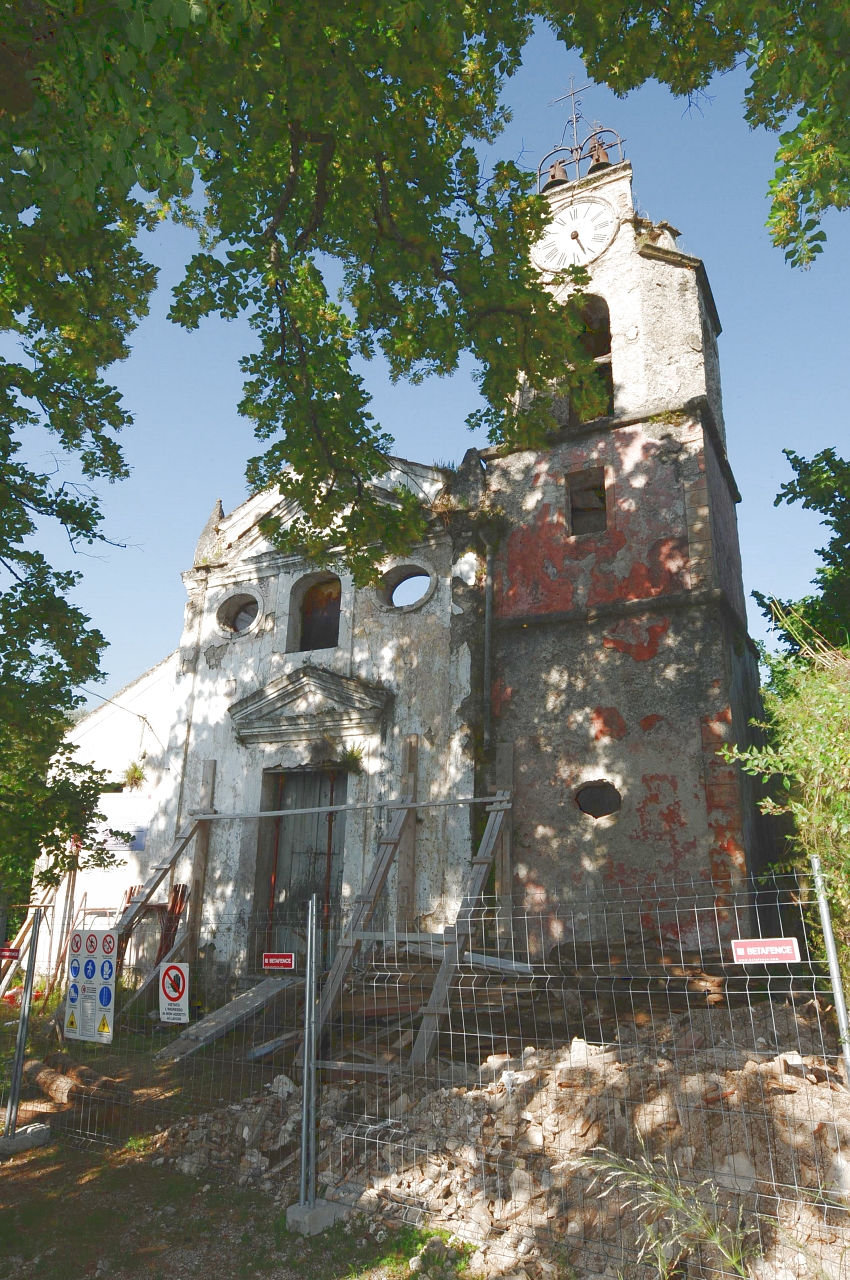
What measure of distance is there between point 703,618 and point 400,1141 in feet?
23.0

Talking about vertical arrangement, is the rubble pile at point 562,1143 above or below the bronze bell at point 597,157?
below

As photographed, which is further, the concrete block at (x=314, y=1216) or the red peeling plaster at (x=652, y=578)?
the red peeling plaster at (x=652, y=578)

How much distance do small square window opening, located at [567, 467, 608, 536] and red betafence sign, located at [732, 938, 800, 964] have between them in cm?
832

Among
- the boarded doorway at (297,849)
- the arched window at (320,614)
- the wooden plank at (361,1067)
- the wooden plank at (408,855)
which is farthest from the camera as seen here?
the arched window at (320,614)

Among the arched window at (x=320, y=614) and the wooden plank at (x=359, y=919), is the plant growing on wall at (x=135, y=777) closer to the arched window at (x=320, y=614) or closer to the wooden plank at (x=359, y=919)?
the arched window at (x=320, y=614)

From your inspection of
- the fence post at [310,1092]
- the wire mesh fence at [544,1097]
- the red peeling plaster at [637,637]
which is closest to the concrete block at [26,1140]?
the wire mesh fence at [544,1097]

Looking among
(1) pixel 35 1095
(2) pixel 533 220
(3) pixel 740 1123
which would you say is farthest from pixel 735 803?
(1) pixel 35 1095

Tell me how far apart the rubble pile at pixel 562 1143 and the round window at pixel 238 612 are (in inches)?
342

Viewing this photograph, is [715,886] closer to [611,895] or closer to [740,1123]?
[611,895]

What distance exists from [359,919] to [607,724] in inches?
155

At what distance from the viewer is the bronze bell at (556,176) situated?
14.2 metres

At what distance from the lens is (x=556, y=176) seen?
1434cm

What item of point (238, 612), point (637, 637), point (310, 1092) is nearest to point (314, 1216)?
point (310, 1092)

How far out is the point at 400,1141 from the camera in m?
5.80
